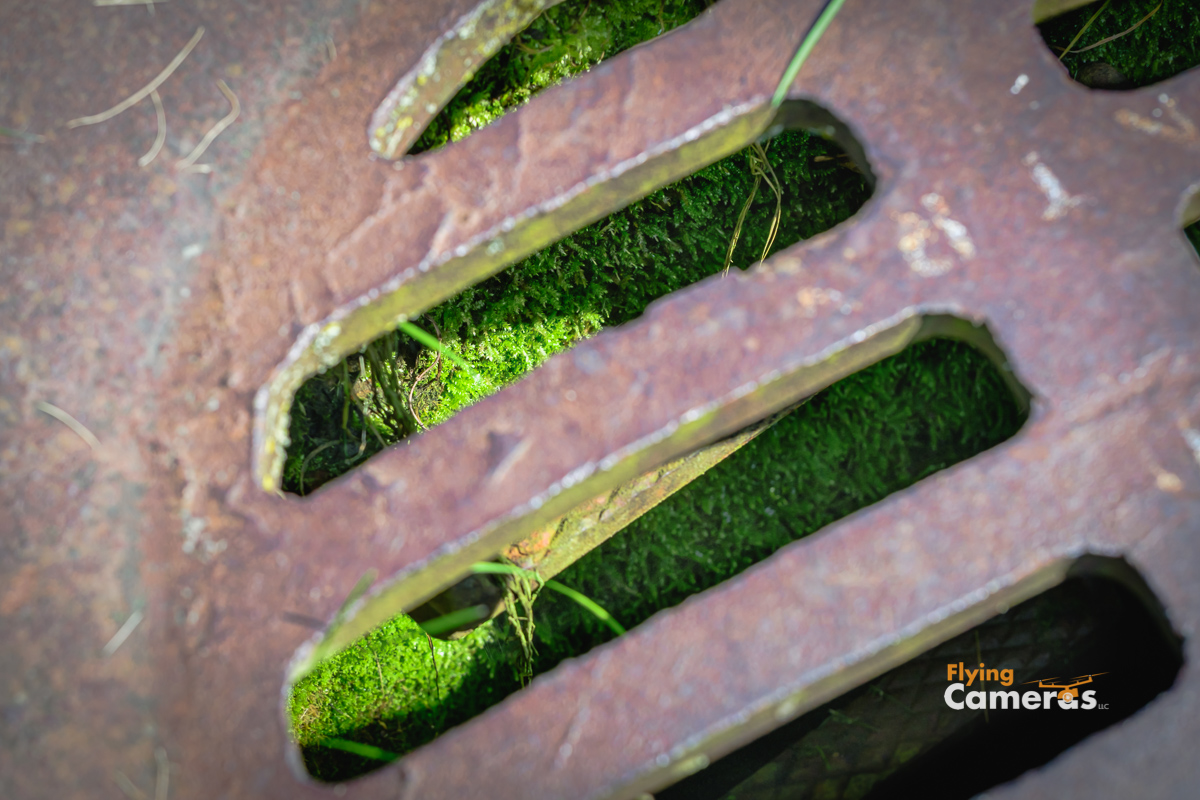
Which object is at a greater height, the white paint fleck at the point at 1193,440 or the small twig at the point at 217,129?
the small twig at the point at 217,129

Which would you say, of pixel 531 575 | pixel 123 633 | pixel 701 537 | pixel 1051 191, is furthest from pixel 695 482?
pixel 123 633

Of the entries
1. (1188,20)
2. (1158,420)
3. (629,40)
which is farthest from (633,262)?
(1188,20)

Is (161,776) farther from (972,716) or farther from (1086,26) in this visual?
(1086,26)

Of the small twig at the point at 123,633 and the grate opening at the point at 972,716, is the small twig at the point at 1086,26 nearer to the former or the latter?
the grate opening at the point at 972,716

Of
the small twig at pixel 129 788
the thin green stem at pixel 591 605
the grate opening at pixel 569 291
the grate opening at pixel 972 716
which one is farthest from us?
the grate opening at pixel 569 291

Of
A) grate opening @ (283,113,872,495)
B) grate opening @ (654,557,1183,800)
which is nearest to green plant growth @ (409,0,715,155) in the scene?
grate opening @ (283,113,872,495)

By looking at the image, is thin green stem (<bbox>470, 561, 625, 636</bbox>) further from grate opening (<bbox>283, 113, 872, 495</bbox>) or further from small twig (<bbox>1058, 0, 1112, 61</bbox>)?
small twig (<bbox>1058, 0, 1112, 61</bbox>)

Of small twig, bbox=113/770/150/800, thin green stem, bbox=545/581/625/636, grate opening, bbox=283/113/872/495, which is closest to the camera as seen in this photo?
small twig, bbox=113/770/150/800

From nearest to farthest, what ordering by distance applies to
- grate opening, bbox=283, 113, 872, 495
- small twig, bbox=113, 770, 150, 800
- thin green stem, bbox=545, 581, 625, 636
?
small twig, bbox=113, 770, 150, 800, thin green stem, bbox=545, 581, 625, 636, grate opening, bbox=283, 113, 872, 495

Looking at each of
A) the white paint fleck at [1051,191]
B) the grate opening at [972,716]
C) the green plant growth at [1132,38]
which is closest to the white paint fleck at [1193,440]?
the white paint fleck at [1051,191]
